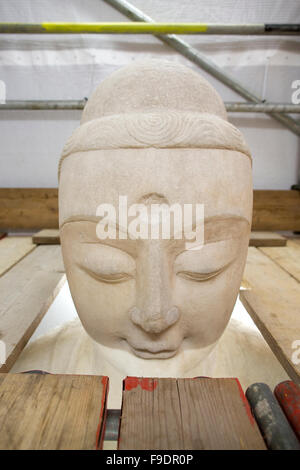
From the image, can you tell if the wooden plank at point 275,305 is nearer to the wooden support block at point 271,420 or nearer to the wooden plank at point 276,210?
the wooden support block at point 271,420

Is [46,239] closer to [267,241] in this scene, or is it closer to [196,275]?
[267,241]

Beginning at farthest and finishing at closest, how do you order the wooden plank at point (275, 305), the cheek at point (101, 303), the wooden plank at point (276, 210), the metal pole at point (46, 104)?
the wooden plank at point (276, 210), the metal pole at point (46, 104), the wooden plank at point (275, 305), the cheek at point (101, 303)

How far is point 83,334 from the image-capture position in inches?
80.8

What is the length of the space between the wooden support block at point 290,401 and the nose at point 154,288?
454mm

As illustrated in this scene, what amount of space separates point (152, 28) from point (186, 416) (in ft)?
9.57

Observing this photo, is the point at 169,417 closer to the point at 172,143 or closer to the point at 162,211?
the point at 162,211

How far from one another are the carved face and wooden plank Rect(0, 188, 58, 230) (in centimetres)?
230

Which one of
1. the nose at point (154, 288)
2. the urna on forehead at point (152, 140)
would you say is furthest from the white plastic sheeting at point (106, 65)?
the nose at point (154, 288)

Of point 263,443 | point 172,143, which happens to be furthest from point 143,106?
point 263,443

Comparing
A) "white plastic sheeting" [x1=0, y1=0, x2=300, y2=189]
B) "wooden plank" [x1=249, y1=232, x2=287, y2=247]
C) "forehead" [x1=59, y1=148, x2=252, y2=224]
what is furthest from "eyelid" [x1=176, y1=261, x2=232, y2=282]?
"white plastic sheeting" [x1=0, y1=0, x2=300, y2=189]

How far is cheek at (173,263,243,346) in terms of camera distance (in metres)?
1.28

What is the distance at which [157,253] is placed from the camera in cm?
120

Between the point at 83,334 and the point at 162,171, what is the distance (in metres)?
1.33

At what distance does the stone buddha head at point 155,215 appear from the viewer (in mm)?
1205
